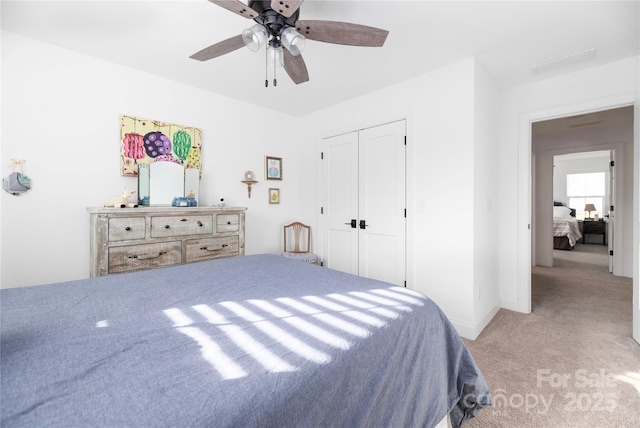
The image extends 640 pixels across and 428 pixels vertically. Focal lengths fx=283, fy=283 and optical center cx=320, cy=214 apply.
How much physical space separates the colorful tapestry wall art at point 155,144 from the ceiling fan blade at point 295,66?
61.6 inches

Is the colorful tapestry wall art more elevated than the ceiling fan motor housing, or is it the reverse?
the ceiling fan motor housing

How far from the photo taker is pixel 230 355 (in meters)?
0.75

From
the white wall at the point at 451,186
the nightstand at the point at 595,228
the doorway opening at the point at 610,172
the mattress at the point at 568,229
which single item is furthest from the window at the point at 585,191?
the white wall at the point at 451,186

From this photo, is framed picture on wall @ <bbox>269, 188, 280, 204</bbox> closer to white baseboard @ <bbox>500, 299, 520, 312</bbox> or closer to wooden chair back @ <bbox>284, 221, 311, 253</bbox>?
wooden chair back @ <bbox>284, 221, 311, 253</bbox>

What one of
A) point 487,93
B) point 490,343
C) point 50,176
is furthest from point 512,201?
point 50,176

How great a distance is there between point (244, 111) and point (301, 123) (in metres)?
0.94

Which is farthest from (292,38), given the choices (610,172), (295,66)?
(610,172)

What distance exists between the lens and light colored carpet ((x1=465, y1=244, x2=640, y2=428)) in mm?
1636

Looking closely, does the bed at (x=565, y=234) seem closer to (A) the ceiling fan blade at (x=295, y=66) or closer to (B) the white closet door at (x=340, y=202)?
A: (B) the white closet door at (x=340, y=202)

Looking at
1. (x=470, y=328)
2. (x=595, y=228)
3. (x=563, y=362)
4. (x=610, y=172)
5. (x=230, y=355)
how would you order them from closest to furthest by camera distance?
(x=230, y=355) < (x=563, y=362) < (x=470, y=328) < (x=610, y=172) < (x=595, y=228)

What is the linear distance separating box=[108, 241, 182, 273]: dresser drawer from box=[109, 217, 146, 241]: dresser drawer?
0.27 ft

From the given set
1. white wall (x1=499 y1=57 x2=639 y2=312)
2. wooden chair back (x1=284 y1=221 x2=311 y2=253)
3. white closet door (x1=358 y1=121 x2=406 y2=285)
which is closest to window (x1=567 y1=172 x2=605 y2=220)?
white wall (x1=499 y1=57 x2=639 y2=312)

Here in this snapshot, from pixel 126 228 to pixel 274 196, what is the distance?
1.92 meters

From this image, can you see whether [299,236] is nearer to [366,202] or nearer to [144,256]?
[366,202]
